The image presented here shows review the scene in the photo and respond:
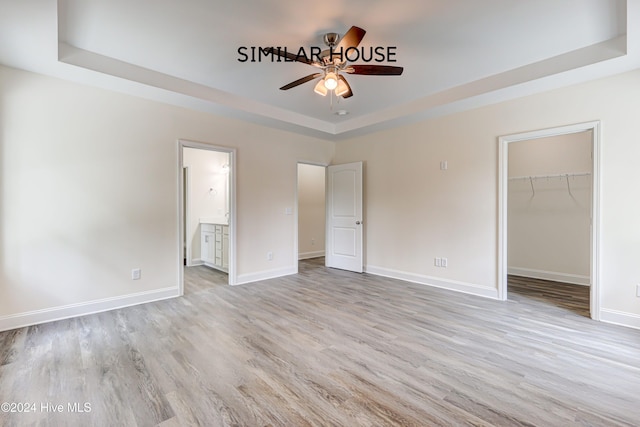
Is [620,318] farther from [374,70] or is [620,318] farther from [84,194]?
[84,194]

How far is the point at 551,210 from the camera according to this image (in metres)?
4.72

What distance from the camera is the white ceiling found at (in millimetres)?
2182

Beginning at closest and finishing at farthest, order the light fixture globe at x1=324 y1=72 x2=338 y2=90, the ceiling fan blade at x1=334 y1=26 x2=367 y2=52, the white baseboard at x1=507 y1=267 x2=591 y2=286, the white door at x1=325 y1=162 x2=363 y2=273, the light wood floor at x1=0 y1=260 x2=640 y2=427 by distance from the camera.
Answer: the light wood floor at x1=0 y1=260 x2=640 y2=427 < the ceiling fan blade at x1=334 y1=26 x2=367 y2=52 < the light fixture globe at x1=324 y1=72 x2=338 y2=90 < the white baseboard at x1=507 y1=267 x2=591 y2=286 < the white door at x1=325 y1=162 x2=363 y2=273

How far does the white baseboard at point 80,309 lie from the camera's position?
2793 millimetres

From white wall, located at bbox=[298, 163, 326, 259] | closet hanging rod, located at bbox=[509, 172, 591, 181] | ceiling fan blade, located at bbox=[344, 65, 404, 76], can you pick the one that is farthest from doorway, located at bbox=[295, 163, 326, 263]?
ceiling fan blade, located at bbox=[344, 65, 404, 76]

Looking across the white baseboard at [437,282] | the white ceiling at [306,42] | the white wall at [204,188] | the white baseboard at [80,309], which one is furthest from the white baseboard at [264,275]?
the white ceiling at [306,42]

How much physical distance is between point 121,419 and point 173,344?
90cm

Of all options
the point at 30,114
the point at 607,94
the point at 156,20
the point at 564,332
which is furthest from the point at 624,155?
the point at 30,114

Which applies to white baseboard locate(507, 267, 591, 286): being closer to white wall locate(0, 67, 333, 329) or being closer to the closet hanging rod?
the closet hanging rod

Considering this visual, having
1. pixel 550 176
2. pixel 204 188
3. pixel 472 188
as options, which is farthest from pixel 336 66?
pixel 204 188

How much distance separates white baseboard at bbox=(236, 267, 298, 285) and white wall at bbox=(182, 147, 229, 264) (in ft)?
6.32

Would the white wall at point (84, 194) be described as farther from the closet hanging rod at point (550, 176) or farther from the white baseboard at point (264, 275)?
the closet hanging rod at point (550, 176)

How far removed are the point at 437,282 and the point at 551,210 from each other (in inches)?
93.2

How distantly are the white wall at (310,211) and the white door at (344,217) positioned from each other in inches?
47.4
